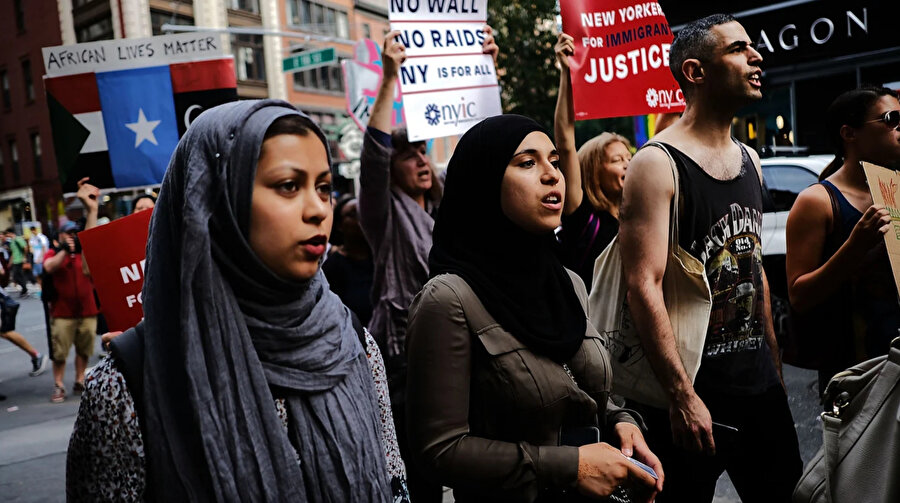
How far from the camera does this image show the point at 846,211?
3059mm

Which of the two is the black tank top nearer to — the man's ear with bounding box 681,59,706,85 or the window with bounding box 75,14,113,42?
the man's ear with bounding box 681,59,706,85

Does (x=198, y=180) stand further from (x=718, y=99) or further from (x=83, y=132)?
(x=83, y=132)

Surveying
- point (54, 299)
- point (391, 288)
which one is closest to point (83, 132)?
point (391, 288)

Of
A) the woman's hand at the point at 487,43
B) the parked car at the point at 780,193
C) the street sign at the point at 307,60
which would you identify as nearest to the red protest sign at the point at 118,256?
the woman's hand at the point at 487,43

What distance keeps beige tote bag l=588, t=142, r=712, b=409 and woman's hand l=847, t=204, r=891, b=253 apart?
0.77 m

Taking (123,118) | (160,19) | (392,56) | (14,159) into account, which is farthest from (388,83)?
(14,159)

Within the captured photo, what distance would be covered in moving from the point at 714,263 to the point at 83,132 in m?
3.59

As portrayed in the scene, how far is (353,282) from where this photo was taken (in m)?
4.22

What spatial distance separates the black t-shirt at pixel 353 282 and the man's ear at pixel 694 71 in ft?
6.93

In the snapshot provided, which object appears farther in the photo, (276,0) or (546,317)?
(276,0)

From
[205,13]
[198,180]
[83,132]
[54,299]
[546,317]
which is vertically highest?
[205,13]

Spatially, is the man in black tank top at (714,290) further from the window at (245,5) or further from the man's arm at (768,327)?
the window at (245,5)

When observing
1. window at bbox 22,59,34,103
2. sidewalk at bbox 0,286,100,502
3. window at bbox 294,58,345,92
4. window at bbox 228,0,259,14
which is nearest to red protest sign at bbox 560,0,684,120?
sidewalk at bbox 0,286,100,502

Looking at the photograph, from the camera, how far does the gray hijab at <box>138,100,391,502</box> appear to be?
1.45 meters
